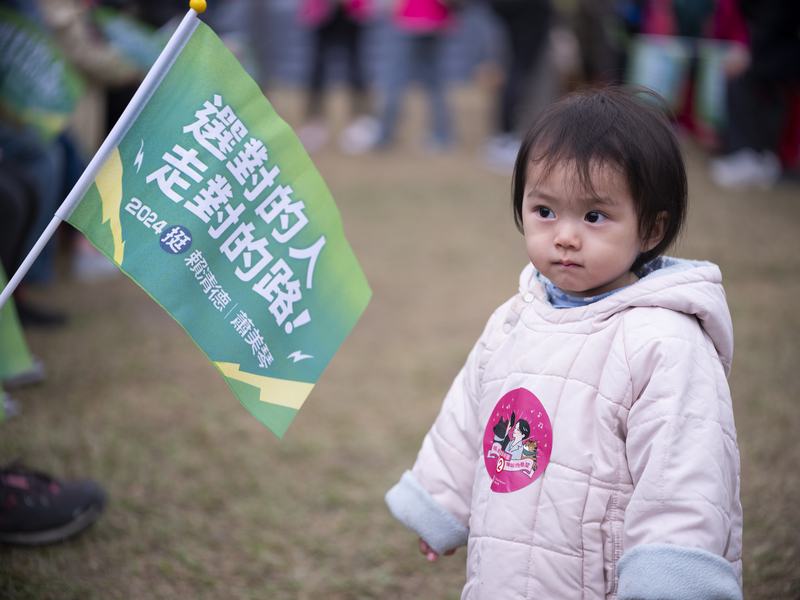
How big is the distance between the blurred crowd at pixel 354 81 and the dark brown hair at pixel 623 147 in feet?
2.56

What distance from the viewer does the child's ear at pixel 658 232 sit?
109 cm

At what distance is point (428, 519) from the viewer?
1.26 m

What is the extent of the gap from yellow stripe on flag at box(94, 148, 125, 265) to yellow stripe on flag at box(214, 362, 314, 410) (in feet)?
0.90

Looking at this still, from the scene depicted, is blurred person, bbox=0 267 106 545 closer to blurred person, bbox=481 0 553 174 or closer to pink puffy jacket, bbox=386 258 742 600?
pink puffy jacket, bbox=386 258 742 600

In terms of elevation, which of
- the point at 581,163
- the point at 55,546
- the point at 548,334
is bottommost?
the point at 55,546

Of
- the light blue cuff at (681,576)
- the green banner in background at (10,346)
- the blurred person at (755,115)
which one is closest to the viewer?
the light blue cuff at (681,576)

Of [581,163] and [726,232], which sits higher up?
[726,232]

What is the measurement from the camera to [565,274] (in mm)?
1091

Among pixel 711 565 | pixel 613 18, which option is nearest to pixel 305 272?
pixel 711 565

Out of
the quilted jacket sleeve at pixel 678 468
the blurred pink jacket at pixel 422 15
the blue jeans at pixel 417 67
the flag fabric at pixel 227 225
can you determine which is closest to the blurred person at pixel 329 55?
the blue jeans at pixel 417 67

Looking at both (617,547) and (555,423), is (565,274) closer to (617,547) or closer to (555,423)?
(555,423)

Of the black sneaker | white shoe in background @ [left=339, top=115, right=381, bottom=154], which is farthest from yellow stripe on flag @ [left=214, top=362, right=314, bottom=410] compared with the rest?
white shoe in background @ [left=339, top=115, right=381, bottom=154]

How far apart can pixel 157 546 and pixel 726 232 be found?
3.85 meters

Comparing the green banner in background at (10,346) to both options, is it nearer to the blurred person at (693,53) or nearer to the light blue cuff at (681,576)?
the light blue cuff at (681,576)
